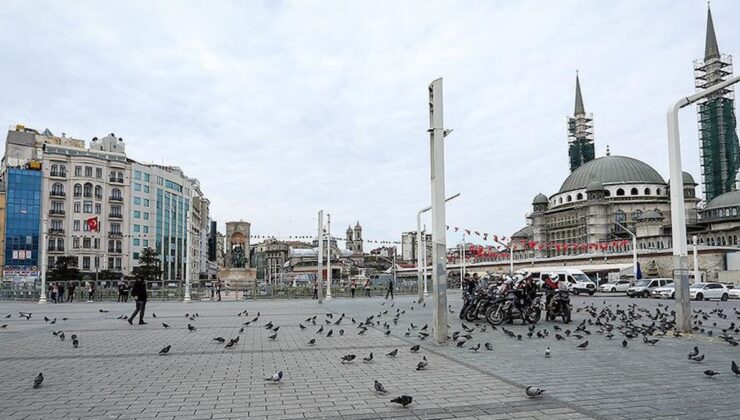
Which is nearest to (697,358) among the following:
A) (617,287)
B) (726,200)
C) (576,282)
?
(576,282)

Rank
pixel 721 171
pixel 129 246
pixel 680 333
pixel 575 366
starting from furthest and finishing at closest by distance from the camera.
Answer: pixel 721 171 → pixel 129 246 → pixel 680 333 → pixel 575 366

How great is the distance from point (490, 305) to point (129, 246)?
2790 inches

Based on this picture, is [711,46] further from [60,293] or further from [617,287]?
[60,293]

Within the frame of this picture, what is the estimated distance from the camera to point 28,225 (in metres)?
71.0

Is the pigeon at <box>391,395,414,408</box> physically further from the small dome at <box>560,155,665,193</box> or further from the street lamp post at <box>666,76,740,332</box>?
the small dome at <box>560,155,665,193</box>

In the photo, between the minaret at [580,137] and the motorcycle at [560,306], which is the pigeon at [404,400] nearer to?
the motorcycle at [560,306]

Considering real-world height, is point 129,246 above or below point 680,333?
above

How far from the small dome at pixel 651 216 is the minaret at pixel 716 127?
1486 cm

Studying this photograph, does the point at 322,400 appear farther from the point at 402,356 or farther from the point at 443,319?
the point at 443,319

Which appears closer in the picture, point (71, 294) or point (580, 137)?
point (71, 294)

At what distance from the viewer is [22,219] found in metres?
70.8

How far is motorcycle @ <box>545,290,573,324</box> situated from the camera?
17219 mm

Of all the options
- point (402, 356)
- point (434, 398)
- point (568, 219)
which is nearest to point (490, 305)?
point (402, 356)

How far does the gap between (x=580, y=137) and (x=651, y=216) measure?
39.8 metres
